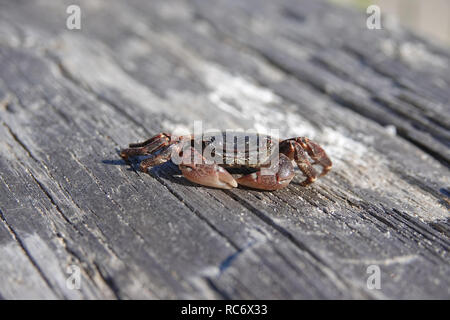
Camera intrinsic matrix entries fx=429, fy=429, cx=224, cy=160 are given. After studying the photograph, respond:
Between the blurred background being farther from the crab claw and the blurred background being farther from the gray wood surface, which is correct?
the crab claw

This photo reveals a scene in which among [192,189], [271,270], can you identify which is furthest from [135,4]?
[271,270]

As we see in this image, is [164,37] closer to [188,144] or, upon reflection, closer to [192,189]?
[188,144]

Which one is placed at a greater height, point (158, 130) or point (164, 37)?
point (164, 37)

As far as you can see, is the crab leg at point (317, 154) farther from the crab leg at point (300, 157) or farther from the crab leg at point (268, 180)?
the crab leg at point (268, 180)

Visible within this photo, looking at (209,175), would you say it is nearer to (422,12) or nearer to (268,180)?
(268,180)

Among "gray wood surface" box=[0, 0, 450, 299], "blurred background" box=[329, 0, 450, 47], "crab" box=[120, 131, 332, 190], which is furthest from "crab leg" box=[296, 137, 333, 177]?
"blurred background" box=[329, 0, 450, 47]

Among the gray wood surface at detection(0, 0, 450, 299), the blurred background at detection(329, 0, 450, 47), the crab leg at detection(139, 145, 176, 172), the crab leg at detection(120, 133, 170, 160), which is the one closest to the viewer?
the gray wood surface at detection(0, 0, 450, 299)
